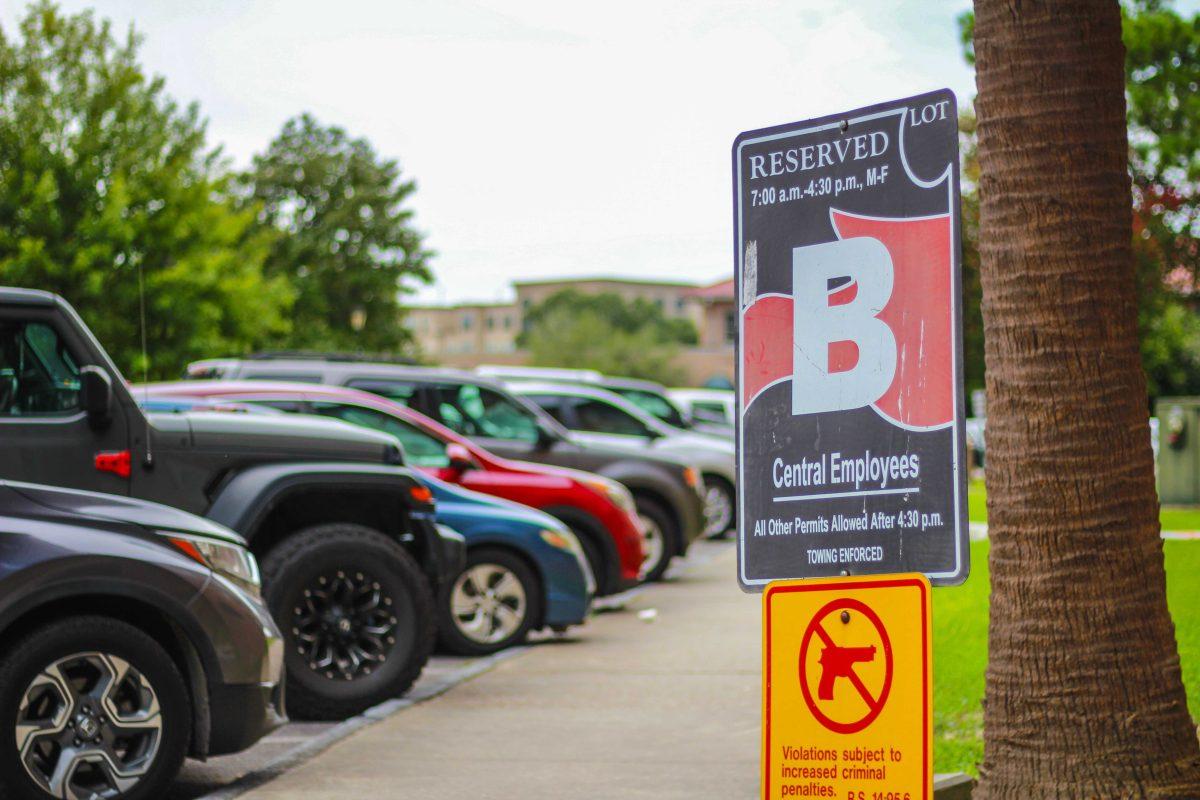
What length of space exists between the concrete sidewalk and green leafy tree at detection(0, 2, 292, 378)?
31.3ft

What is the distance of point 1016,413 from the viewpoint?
486 centimetres

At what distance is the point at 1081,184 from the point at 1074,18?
1.61 feet

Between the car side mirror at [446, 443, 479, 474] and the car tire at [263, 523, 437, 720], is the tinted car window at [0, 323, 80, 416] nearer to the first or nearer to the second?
the car tire at [263, 523, 437, 720]

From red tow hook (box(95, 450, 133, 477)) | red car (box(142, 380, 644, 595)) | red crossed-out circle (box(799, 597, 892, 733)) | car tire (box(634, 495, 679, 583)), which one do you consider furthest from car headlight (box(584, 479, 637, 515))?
red crossed-out circle (box(799, 597, 892, 733))

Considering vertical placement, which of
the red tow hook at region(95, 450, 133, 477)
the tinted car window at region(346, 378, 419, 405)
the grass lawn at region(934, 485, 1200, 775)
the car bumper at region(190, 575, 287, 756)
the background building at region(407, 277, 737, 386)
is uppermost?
the background building at region(407, 277, 737, 386)

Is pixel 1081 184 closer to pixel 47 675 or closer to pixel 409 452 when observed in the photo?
pixel 47 675

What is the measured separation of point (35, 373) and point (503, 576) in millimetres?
3957

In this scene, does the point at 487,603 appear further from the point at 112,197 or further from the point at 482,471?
the point at 112,197

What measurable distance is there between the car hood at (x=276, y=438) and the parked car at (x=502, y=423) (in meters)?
5.07

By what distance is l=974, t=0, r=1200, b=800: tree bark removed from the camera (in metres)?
4.80

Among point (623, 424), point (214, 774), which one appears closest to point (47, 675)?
point (214, 774)

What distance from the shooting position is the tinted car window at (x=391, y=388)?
46.7 feet

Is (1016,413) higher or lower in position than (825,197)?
lower

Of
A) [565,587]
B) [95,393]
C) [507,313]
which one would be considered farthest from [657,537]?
A: [507,313]
